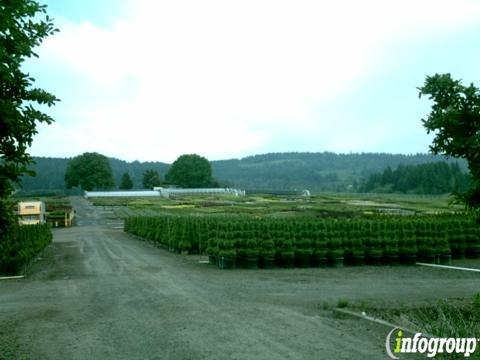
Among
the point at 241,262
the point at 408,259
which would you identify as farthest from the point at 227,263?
the point at 408,259

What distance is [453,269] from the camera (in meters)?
21.1

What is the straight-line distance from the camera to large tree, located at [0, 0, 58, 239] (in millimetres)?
5633

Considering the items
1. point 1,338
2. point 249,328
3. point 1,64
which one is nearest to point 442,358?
point 249,328

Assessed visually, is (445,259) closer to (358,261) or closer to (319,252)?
(358,261)

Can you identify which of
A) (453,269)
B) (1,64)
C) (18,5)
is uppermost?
(18,5)

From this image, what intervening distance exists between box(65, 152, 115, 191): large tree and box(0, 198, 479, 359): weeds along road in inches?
4966

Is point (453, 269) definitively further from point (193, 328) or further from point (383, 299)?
point (193, 328)

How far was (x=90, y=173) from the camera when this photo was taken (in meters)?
144

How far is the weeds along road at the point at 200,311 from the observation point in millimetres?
8070

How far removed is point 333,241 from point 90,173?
423 feet

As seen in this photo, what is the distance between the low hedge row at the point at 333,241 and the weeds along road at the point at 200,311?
4.63 feet

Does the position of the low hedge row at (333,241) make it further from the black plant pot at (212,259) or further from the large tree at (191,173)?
the large tree at (191,173)

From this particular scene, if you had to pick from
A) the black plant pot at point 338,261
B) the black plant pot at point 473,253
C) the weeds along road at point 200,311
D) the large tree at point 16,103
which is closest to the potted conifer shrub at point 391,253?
the weeds along road at point 200,311

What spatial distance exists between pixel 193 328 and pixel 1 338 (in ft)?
10.7
